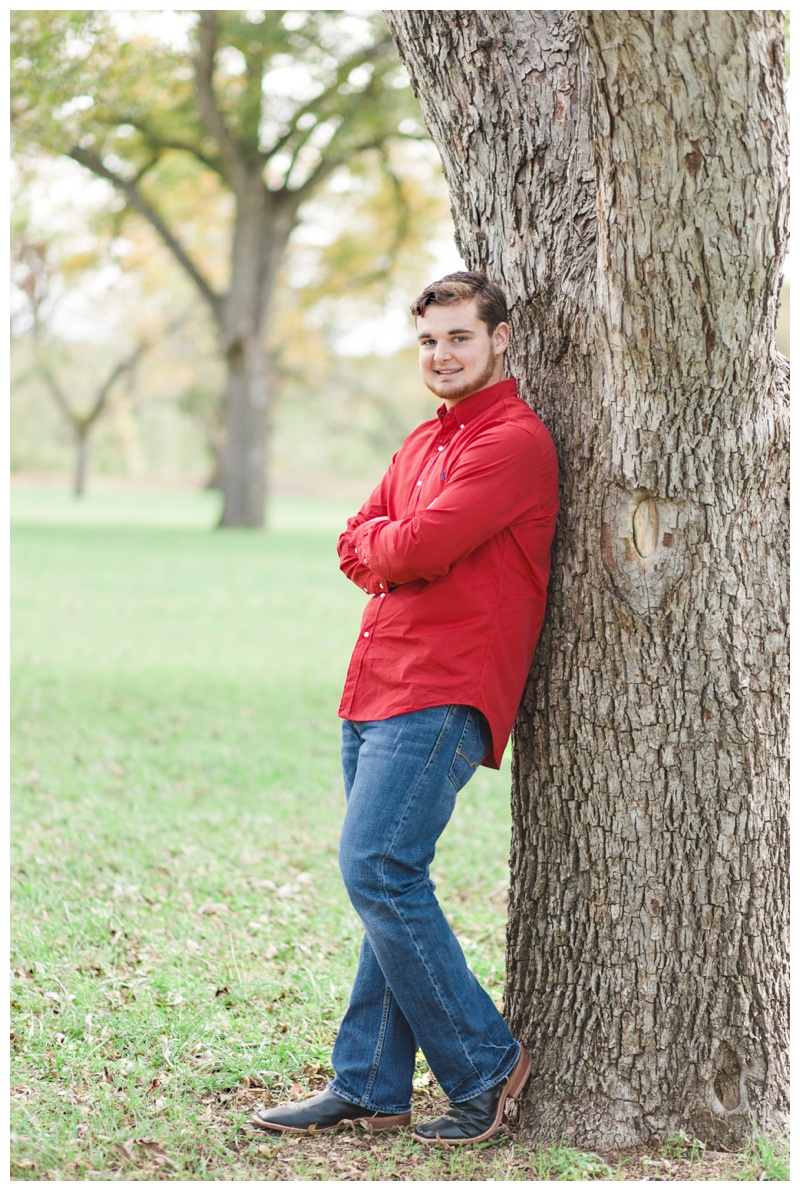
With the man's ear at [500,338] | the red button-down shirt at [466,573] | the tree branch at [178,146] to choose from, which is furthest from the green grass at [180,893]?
the tree branch at [178,146]

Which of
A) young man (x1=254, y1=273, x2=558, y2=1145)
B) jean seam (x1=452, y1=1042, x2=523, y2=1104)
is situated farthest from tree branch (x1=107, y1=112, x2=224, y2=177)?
jean seam (x1=452, y1=1042, x2=523, y2=1104)

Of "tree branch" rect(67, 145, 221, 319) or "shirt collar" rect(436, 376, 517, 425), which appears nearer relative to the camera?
"shirt collar" rect(436, 376, 517, 425)

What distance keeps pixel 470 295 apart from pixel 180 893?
3360mm

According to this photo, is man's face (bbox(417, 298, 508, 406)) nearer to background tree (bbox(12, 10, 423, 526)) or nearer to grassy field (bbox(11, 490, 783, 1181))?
grassy field (bbox(11, 490, 783, 1181))

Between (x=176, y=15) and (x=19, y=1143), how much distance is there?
19.0m

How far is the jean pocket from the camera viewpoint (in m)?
3.12

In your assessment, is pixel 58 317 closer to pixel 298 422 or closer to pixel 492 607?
pixel 298 422

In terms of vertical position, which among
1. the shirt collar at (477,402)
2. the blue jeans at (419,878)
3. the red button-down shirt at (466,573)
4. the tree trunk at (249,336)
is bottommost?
the blue jeans at (419,878)

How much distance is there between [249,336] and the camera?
81.3ft

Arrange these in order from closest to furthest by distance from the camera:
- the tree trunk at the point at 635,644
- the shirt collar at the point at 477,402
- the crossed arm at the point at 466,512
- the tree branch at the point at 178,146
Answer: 1. the crossed arm at the point at 466,512
2. the tree trunk at the point at 635,644
3. the shirt collar at the point at 477,402
4. the tree branch at the point at 178,146

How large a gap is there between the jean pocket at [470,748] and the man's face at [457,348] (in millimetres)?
898

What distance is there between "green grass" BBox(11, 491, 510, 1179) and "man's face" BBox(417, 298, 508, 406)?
212 cm

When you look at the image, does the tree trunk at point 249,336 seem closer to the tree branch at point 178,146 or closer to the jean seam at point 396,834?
the tree branch at point 178,146

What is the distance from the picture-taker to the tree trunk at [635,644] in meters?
3.12
